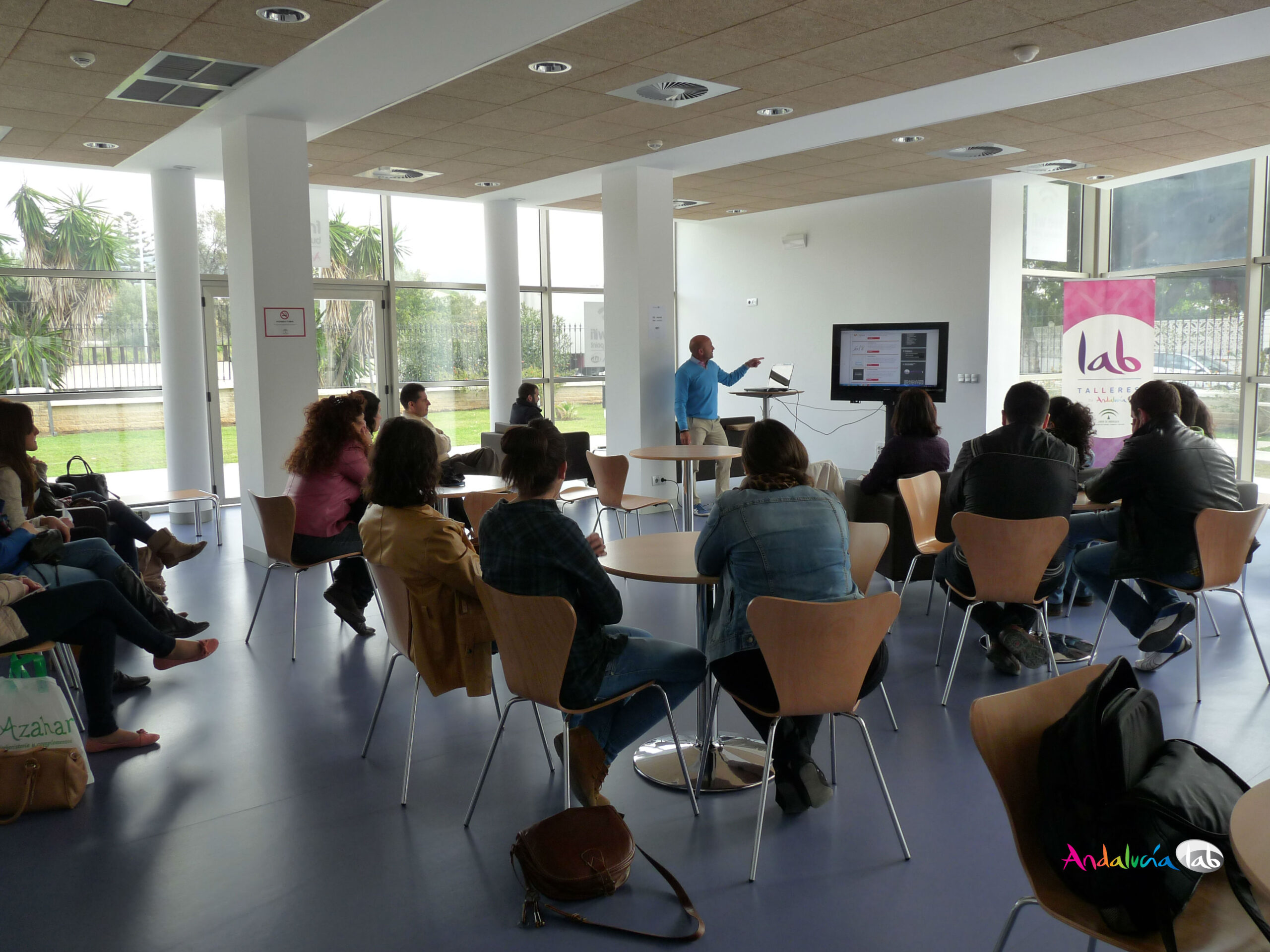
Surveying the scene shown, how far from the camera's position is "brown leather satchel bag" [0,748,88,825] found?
9.89ft

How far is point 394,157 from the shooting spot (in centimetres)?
780

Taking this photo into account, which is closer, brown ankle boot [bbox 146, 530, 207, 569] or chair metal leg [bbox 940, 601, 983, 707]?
chair metal leg [bbox 940, 601, 983, 707]

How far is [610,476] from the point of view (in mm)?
6352

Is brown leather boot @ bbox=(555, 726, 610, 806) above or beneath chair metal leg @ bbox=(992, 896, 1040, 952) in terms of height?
beneath

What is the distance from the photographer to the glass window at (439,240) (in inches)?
398

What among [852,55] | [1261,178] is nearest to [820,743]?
[852,55]

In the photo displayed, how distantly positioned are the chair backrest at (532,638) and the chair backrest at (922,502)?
7.91 feet

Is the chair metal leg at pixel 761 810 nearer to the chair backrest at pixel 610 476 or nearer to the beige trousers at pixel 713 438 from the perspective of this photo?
the chair backrest at pixel 610 476

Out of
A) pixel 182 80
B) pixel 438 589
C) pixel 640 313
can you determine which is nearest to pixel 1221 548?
pixel 438 589

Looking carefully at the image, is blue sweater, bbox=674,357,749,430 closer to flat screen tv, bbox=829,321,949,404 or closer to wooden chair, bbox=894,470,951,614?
flat screen tv, bbox=829,321,949,404

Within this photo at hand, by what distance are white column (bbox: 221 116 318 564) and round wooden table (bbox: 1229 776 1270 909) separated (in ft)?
19.3

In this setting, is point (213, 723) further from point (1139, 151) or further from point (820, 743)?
point (1139, 151)

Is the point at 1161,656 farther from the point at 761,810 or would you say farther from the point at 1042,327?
the point at 1042,327

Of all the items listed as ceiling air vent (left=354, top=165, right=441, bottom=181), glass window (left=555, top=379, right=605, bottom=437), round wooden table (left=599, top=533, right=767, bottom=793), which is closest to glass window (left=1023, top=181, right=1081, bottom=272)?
glass window (left=555, top=379, right=605, bottom=437)
